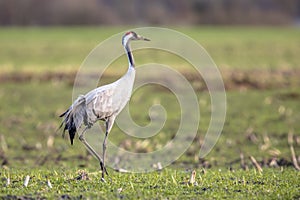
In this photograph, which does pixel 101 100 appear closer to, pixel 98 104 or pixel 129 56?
pixel 98 104

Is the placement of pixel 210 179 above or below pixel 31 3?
above

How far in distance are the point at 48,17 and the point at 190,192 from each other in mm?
65565

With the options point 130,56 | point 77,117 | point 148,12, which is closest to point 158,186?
point 77,117

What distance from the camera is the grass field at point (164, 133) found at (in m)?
9.19

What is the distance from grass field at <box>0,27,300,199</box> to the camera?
30.1ft

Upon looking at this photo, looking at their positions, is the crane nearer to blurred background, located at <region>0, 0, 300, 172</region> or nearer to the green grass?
the green grass

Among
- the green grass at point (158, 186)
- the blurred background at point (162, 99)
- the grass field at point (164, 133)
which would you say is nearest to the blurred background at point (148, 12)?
the blurred background at point (162, 99)

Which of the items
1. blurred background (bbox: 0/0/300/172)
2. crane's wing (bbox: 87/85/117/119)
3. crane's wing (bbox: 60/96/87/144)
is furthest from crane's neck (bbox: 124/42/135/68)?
blurred background (bbox: 0/0/300/172)

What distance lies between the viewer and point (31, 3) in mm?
72938

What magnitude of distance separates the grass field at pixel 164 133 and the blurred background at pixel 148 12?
94.4ft

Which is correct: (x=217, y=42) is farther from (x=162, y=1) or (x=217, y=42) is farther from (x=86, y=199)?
(x=162, y=1)

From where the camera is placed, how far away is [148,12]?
271 feet

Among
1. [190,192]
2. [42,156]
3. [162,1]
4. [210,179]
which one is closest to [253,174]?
[210,179]

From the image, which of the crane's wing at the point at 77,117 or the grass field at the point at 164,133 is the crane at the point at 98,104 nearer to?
the crane's wing at the point at 77,117
